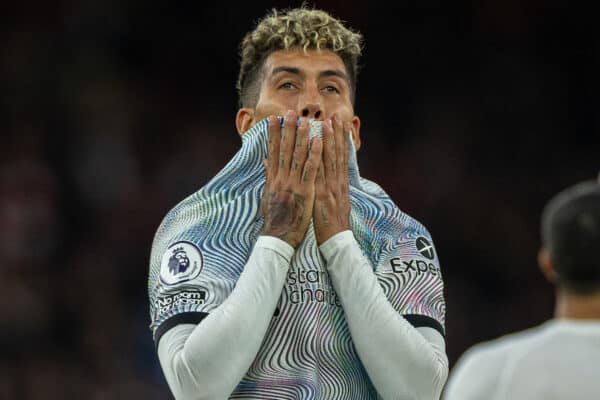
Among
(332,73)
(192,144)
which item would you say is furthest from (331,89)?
(192,144)

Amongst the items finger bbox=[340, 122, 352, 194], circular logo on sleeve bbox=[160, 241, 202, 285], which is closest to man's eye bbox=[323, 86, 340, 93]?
finger bbox=[340, 122, 352, 194]

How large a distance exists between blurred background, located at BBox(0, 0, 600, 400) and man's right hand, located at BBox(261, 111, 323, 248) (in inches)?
163

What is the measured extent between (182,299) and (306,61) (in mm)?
Result: 1027

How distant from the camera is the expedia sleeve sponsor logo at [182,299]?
402 cm

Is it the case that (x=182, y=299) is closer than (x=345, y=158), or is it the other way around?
(x=182, y=299)

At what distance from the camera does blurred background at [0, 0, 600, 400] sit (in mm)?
8539

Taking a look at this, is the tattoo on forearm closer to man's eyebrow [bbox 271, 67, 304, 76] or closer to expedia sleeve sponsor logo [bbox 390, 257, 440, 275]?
expedia sleeve sponsor logo [bbox 390, 257, 440, 275]

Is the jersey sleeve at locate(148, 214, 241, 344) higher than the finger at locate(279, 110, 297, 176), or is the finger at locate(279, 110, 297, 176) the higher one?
the finger at locate(279, 110, 297, 176)

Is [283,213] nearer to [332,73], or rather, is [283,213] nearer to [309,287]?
[309,287]

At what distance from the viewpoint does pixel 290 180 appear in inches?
165
